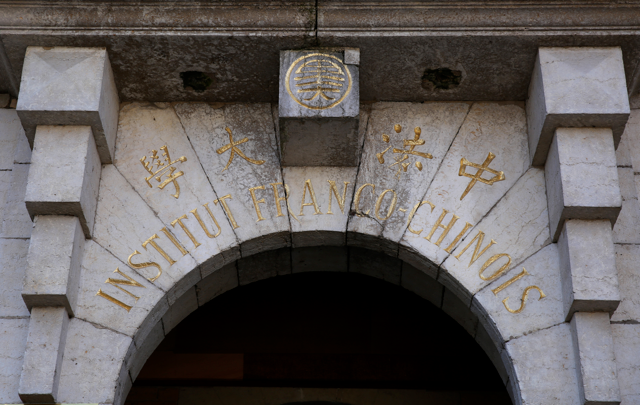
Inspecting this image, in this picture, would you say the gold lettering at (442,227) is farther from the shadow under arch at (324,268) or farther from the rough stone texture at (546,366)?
the rough stone texture at (546,366)

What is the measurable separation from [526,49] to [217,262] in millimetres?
2177

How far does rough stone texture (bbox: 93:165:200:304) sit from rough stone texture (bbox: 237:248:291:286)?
16.0 inches

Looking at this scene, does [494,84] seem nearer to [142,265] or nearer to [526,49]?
[526,49]

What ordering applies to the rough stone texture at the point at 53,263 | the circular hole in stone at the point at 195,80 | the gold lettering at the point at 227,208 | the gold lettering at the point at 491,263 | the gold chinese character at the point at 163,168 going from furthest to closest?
the circular hole in stone at the point at 195,80, the gold chinese character at the point at 163,168, the gold lettering at the point at 227,208, the gold lettering at the point at 491,263, the rough stone texture at the point at 53,263

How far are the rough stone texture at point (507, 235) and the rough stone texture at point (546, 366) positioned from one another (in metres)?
0.41

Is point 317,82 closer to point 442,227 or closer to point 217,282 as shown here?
point 442,227

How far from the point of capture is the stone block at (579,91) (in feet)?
15.2

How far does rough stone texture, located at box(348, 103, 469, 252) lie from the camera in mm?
4809

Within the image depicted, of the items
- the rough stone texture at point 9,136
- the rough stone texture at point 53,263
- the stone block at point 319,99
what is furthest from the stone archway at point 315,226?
the rough stone texture at point 9,136

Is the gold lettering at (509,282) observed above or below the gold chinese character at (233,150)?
below

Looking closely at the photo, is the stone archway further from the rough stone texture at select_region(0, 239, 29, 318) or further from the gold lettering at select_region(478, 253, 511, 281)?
the rough stone texture at select_region(0, 239, 29, 318)

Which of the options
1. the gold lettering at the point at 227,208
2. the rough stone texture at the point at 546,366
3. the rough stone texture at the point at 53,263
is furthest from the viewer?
the gold lettering at the point at 227,208

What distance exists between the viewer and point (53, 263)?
4.45m

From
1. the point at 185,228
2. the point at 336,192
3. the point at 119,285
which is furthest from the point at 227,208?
the point at 119,285
